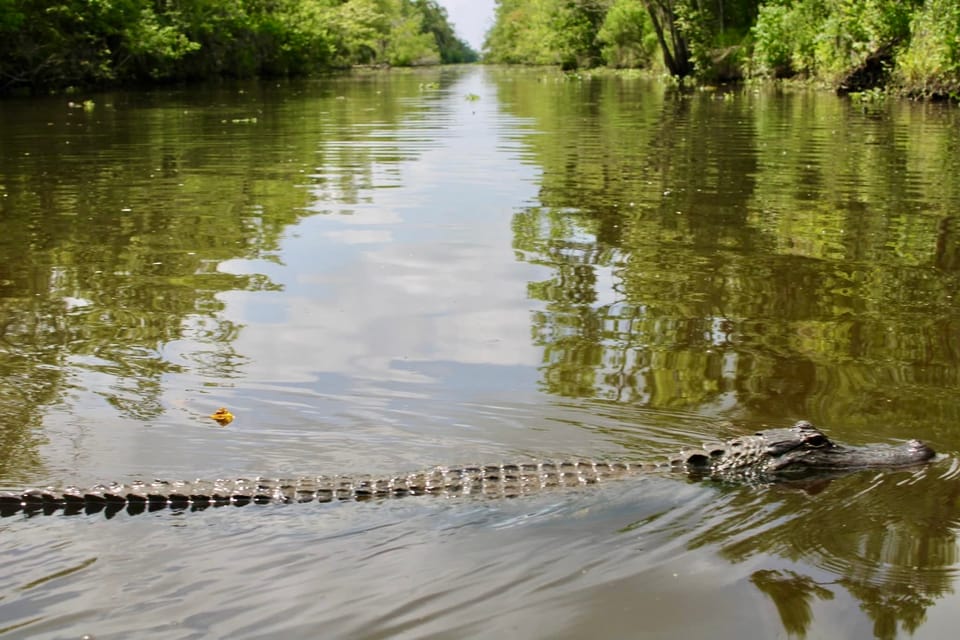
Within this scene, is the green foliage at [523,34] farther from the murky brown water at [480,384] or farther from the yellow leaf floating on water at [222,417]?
the yellow leaf floating on water at [222,417]

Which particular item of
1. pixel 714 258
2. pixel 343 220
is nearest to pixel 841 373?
pixel 714 258

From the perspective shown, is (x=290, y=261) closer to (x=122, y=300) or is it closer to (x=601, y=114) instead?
(x=122, y=300)

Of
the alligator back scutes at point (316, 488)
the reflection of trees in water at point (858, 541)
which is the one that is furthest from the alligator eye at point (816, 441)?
the alligator back scutes at point (316, 488)

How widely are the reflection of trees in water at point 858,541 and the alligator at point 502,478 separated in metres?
0.13

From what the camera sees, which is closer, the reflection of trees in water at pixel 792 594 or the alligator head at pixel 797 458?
the reflection of trees in water at pixel 792 594

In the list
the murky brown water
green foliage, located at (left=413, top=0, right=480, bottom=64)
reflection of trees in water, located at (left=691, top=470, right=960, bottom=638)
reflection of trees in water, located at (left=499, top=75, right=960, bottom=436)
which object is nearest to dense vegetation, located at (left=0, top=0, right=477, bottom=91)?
the murky brown water

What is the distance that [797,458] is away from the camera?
5.18 metres

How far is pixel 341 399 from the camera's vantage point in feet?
20.4

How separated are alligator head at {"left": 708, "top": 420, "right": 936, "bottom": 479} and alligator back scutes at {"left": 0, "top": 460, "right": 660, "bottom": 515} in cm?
52

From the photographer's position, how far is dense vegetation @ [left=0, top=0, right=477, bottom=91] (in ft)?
117

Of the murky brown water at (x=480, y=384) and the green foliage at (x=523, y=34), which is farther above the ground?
the green foliage at (x=523, y=34)

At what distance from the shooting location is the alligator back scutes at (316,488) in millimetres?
4797

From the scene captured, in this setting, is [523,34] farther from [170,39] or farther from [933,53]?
[933,53]

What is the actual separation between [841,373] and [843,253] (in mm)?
3294
